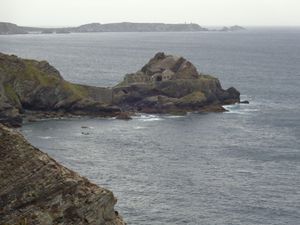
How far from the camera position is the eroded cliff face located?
39250 mm

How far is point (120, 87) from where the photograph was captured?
510 feet

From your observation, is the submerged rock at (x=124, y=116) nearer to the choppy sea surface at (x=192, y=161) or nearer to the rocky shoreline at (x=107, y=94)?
the rocky shoreline at (x=107, y=94)

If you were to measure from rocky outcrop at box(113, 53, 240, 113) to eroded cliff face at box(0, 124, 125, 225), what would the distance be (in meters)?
105

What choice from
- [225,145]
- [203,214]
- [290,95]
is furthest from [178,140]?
[290,95]

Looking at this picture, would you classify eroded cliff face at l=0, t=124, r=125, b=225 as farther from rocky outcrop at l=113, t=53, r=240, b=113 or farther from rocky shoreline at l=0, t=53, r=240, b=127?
rocky outcrop at l=113, t=53, r=240, b=113

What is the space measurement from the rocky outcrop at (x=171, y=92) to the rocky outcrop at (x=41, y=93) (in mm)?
8579

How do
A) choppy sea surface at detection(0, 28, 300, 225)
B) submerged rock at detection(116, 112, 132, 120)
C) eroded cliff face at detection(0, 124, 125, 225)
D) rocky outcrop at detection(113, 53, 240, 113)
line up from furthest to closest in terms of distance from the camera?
rocky outcrop at detection(113, 53, 240, 113)
submerged rock at detection(116, 112, 132, 120)
choppy sea surface at detection(0, 28, 300, 225)
eroded cliff face at detection(0, 124, 125, 225)

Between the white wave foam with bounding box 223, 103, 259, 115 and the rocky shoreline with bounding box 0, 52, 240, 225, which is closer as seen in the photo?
the rocky shoreline with bounding box 0, 52, 240, 225

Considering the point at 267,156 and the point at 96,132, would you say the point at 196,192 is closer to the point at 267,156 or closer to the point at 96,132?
the point at 267,156

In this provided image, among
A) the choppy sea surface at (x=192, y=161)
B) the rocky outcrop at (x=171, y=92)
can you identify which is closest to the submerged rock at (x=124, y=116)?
the choppy sea surface at (x=192, y=161)

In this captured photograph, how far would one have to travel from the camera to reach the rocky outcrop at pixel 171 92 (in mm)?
148875

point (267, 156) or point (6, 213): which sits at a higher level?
point (6, 213)

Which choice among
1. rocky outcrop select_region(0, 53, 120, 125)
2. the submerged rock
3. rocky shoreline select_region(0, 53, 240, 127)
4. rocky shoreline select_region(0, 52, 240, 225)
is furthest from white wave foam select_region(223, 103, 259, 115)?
rocky outcrop select_region(0, 53, 120, 125)

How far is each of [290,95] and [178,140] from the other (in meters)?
72.5
